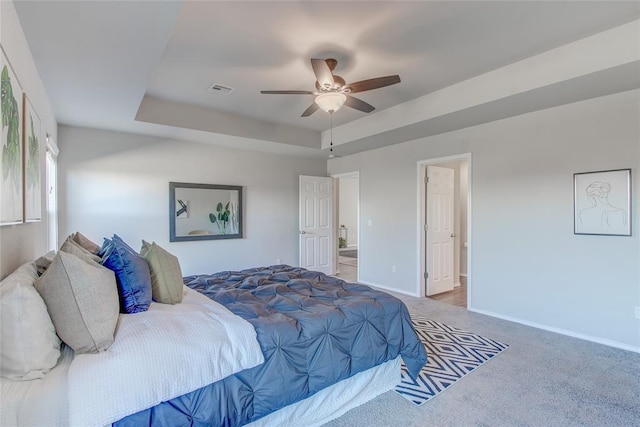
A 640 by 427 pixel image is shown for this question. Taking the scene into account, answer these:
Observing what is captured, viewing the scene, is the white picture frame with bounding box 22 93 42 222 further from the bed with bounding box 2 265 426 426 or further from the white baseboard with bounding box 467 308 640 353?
the white baseboard with bounding box 467 308 640 353

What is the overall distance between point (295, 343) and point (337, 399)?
566mm

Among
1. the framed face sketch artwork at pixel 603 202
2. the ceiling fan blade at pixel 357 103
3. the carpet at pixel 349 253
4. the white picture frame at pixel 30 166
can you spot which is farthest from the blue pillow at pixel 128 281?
the carpet at pixel 349 253

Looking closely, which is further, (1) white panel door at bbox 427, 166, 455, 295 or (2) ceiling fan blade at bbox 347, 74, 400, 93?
(1) white panel door at bbox 427, 166, 455, 295

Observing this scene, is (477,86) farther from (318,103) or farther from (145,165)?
(145,165)

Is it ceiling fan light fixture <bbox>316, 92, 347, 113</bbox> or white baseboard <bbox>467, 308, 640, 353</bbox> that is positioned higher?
ceiling fan light fixture <bbox>316, 92, 347, 113</bbox>

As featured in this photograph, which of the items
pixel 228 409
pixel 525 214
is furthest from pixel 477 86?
pixel 228 409

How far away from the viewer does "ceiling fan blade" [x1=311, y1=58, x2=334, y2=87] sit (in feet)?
7.77

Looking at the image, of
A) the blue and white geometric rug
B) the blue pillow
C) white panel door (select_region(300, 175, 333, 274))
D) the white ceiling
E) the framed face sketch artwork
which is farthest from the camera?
white panel door (select_region(300, 175, 333, 274))

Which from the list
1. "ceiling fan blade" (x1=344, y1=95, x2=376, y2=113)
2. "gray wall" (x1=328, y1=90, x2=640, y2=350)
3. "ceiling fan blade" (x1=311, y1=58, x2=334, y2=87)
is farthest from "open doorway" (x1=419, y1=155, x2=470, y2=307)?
"ceiling fan blade" (x1=311, y1=58, x2=334, y2=87)

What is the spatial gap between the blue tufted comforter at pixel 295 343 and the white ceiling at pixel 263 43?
183 centimetres

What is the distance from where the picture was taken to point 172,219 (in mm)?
4590

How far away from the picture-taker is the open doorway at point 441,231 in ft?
15.7

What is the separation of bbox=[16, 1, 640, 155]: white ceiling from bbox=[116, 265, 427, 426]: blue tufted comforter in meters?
1.83

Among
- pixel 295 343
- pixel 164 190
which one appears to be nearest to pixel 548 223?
pixel 295 343
